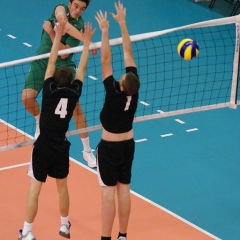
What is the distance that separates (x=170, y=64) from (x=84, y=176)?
4685 mm

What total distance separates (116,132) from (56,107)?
0.80 m

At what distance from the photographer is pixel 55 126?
9102mm

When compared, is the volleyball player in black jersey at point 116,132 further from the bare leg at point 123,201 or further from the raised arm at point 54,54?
the raised arm at point 54,54

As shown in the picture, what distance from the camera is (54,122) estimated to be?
9078 mm

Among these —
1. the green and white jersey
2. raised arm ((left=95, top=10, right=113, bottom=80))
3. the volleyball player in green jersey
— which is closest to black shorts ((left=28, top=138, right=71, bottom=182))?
raised arm ((left=95, top=10, right=113, bottom=80))

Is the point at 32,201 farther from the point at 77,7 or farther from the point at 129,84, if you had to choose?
the point at 77,7

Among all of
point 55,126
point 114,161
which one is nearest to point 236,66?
point 114,161

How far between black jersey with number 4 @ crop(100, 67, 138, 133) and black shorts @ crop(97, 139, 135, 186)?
194 mm

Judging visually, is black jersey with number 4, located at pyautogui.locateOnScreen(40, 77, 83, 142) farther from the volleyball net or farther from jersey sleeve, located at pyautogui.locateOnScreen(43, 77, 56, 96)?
the volleyball net

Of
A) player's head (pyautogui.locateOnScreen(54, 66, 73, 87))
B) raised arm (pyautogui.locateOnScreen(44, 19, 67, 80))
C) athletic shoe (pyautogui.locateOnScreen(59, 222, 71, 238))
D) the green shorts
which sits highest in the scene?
raised arm (pyautogui.locateOnScreen(44, 19, 67, 80))

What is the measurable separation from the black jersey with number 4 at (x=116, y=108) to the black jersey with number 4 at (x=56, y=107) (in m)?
0.38

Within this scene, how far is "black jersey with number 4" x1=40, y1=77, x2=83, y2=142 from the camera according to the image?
29.6 ft

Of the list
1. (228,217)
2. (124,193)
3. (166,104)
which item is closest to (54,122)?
(124,193)

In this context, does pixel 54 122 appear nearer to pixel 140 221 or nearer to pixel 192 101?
pixel 140 221
